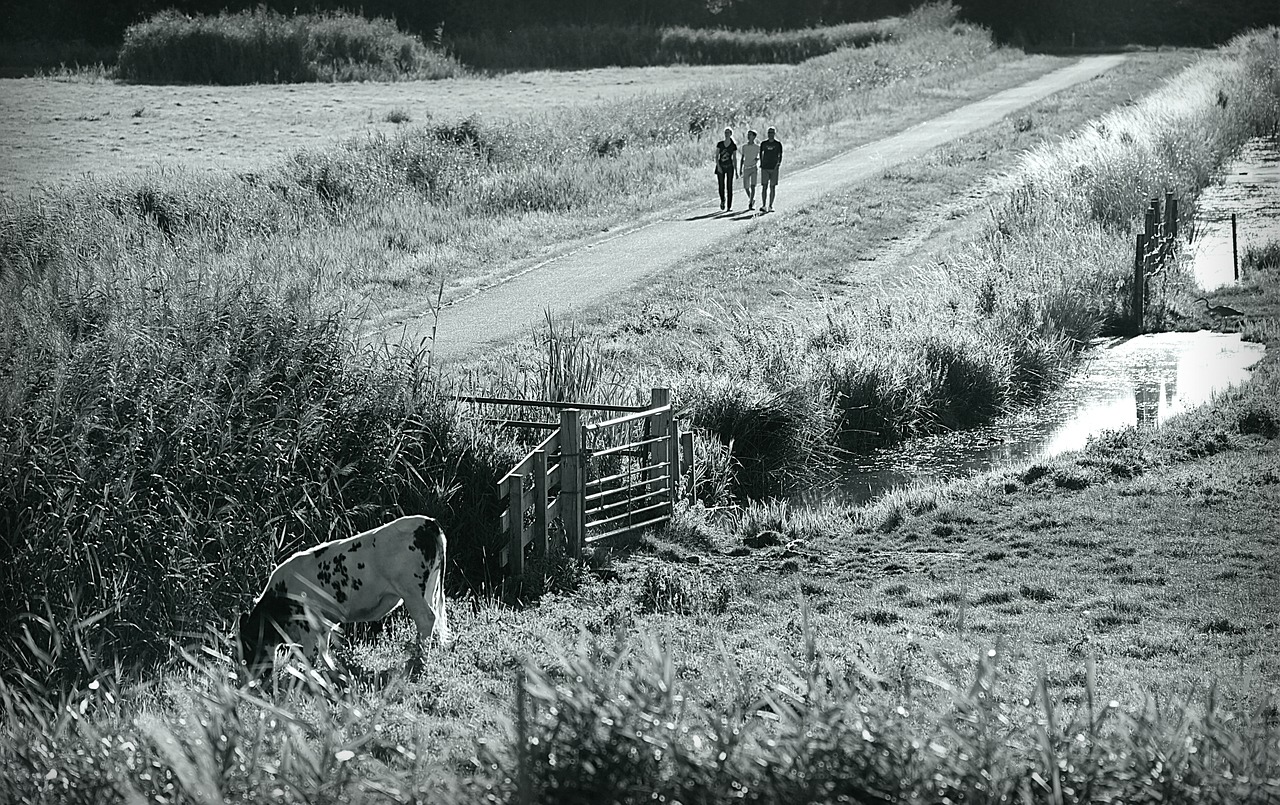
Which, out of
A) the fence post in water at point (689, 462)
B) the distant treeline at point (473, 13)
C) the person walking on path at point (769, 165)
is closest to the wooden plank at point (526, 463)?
the fence post in water at point (689, 462)

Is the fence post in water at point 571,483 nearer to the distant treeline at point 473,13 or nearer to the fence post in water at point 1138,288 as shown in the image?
the fence post in water at point 1138,288

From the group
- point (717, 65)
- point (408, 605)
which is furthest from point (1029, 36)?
point (408, 605)

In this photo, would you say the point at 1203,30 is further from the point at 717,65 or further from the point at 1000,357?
the point at 1000,357

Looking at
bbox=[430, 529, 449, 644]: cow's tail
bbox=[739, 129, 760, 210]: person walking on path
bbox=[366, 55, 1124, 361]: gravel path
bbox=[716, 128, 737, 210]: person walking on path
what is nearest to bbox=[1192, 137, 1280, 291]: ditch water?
bbox=[366, 55, 1124, 361]: gravel path

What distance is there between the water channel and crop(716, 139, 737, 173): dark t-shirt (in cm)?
1006

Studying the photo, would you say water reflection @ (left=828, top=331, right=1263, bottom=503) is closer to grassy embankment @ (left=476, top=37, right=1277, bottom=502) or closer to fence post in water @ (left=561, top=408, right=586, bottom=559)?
grassy embankment @ (left=476, top=37, right=1277, bottom=502)

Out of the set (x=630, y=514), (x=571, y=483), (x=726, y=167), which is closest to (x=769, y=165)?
(x=726, y=167)

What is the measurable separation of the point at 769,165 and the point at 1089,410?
1179cm

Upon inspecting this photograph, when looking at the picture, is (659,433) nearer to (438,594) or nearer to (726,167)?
(438,594)

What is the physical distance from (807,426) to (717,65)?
5586cm

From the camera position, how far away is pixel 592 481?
42.9 feet

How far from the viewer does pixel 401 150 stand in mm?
33031

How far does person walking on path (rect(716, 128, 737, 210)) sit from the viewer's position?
28844 mm

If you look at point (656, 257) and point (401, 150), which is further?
point (401, 150)
